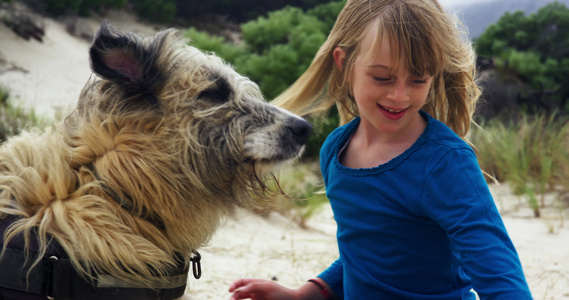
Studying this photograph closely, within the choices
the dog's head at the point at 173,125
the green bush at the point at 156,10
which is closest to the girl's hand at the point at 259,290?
the dog's head at the point at 173,125

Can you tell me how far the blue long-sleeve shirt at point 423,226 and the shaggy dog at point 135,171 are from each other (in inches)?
14.9

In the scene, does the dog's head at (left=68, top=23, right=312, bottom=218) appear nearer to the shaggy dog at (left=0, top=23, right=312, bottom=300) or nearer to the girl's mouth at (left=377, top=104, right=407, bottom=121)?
the shaggy dog at (left=0, top=23, right=312, bottom=300)

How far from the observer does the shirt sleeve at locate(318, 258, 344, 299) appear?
2732 mm

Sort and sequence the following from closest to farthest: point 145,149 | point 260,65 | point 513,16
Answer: point 145,149, point 260,65, point 513,16

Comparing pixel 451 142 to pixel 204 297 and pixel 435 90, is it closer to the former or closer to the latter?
pixel 435 90

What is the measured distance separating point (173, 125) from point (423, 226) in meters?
1.07

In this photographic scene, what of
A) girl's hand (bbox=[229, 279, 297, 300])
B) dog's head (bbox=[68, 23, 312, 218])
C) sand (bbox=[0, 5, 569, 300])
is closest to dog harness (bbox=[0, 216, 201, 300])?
dog's head (bbox=[68, 23, 312, 218])

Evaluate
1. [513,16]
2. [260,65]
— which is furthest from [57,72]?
[513,16]

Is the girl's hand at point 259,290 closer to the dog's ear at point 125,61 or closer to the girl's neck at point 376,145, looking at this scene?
the girl's neck at point 376,145

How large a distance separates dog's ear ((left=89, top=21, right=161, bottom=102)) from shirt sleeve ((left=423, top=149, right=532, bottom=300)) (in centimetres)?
116

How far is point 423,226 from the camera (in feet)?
7.13

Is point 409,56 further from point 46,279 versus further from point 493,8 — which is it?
point 493,8

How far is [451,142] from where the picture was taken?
2.06 meters

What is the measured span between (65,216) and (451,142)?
1454 mm
